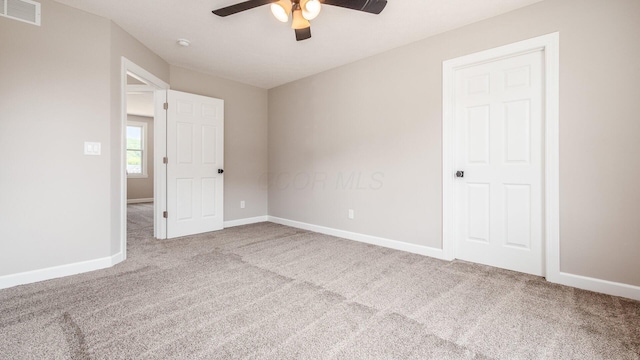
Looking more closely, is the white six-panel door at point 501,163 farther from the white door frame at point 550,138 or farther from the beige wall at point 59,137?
the beige wall at point 59,137

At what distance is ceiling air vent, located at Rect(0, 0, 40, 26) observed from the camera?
2.31 metres

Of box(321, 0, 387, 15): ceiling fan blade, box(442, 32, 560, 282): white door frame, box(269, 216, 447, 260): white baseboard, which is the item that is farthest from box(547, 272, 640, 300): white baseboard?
box(321, 0, 387, 15): ceiling fan blade

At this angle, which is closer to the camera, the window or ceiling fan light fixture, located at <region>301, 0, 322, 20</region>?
ceiling fan light fixture, located at <region>301, 0, 322, 20</region>

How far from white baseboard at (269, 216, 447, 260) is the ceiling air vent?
3.81 metres

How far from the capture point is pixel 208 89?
4.48 metres

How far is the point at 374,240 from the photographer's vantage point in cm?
370

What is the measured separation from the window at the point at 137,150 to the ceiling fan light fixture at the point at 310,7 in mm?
7732

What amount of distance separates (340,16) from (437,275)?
2671mm

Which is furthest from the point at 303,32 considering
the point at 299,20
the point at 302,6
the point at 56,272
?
the point at 56,272

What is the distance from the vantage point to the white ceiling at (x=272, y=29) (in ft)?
8.45

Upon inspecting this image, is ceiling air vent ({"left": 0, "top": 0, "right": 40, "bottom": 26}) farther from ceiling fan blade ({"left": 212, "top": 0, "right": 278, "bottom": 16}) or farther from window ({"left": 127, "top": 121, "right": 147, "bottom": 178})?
window ({"left": 127, "top": 121, "right": 147, "bottom": 178})

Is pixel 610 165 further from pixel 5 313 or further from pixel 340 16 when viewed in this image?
pixel 5 313

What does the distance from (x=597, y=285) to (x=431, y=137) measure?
1.89 meters

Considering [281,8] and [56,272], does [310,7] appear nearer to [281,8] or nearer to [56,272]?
→ [281,8]
